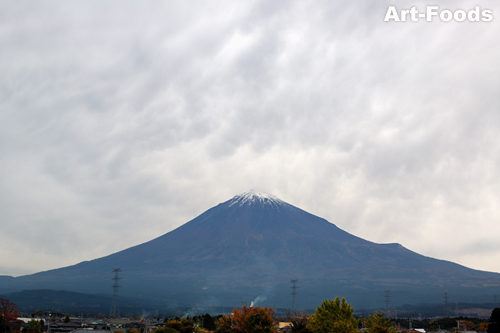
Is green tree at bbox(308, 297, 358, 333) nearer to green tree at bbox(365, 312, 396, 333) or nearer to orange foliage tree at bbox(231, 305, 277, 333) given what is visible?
green tree at bbox(365, 312, 396, 333)

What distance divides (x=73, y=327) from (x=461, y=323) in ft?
246

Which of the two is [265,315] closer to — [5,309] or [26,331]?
[26,331]

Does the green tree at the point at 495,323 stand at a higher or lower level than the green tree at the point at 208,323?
higher

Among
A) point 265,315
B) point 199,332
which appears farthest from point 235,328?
point 199,332

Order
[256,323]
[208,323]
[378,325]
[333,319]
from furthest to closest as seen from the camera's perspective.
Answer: [208,323]
[256,323]
[378,325]
[333,319]

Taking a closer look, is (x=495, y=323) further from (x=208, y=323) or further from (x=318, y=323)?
(x=208, y=323)

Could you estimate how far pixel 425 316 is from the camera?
198 metres

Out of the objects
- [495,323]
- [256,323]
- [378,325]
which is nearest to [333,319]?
[378,325]

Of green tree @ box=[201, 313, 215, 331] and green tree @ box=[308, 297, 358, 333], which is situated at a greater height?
green tree @ box=[308, 297, 358, 333]

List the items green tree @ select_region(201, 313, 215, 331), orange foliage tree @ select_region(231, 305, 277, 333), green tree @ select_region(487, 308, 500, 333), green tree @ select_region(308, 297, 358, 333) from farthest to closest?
green tree @ select_region(201, 313, 215, 331) → orange foliage tree @ select_region(231, 305, 277, 333) → green tree @ select_region(487, 308, 500, 333) → green tree @ select_region(308, 297, 358, 333)

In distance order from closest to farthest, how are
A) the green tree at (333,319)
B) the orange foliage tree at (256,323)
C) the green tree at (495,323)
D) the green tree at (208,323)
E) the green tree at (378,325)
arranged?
the green tree at (333,319), the green tree at (378,325), the green tree at (495,323), the orange foliage tree at (256,323), the green tree at (208,323)

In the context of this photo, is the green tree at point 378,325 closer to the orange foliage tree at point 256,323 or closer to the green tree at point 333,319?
the green tree at point 333,319

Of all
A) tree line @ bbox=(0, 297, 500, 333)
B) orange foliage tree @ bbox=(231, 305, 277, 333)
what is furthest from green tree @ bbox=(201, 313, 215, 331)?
orange foliage tree @ bbox=(231, 305, 277, 333)

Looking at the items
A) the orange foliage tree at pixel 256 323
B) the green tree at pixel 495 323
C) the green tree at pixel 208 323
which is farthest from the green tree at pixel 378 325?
the green tree at pixel 208 323
